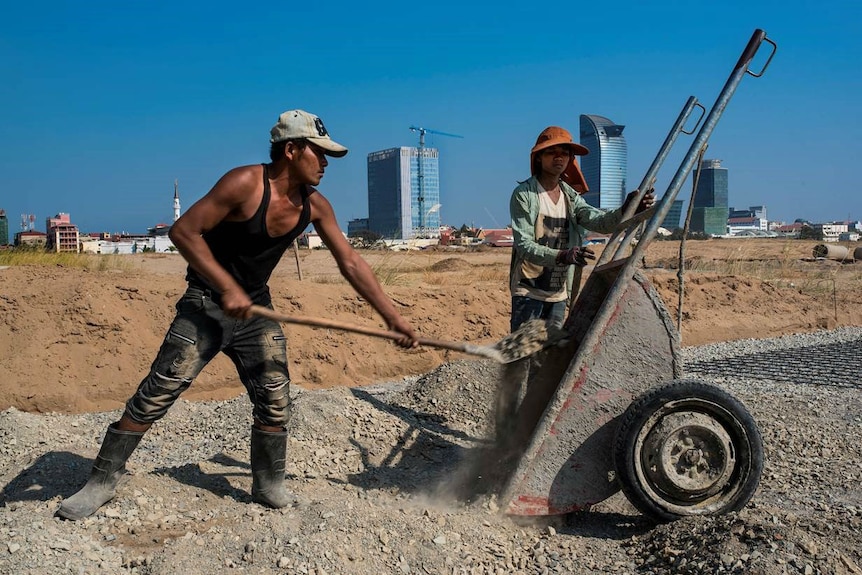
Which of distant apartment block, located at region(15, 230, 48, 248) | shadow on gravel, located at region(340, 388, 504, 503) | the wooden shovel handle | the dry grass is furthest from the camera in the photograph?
distant apartment block, located at region(15, 230, 48, 248)

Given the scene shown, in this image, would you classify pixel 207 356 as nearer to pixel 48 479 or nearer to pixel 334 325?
pixel 334 325

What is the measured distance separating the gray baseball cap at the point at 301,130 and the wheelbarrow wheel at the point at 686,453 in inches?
69.3

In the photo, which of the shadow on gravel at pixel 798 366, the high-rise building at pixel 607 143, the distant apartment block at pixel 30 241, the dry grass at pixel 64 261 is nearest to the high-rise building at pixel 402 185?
the high-rise building at pixel 607 143

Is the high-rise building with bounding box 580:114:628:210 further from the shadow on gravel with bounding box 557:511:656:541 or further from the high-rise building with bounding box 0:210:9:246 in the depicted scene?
the shadow on gravel with bounding box 557:511:656:541

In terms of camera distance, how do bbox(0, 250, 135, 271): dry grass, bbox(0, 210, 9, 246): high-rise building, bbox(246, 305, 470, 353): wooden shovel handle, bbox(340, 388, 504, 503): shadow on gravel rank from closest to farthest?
1. bbox(246, 305, 470, 353): wooden shovel handle
2. bbox(340, 388, 504, 503): shadow on gravel
3. bbox(0, 250, 135, 271): dry grass
4. bbox(0, 210, 9, 246): high-rise building

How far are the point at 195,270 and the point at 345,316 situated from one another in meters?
6.81

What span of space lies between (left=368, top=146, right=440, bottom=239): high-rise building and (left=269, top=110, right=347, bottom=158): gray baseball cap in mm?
119287

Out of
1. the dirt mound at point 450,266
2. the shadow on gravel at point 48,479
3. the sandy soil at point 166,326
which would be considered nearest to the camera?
the shadow on gravel at point 48,479

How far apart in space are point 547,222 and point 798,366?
19.3 ft

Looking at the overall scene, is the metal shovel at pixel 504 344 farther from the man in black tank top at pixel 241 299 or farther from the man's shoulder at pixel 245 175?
the man's shoulder at pixel 245 175

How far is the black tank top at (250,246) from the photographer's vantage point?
354 cm

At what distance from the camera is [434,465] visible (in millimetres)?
4777

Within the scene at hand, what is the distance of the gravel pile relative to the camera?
3.07 meters

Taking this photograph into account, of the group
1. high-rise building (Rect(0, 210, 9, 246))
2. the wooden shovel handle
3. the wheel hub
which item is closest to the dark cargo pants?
the wooden shovel handle
